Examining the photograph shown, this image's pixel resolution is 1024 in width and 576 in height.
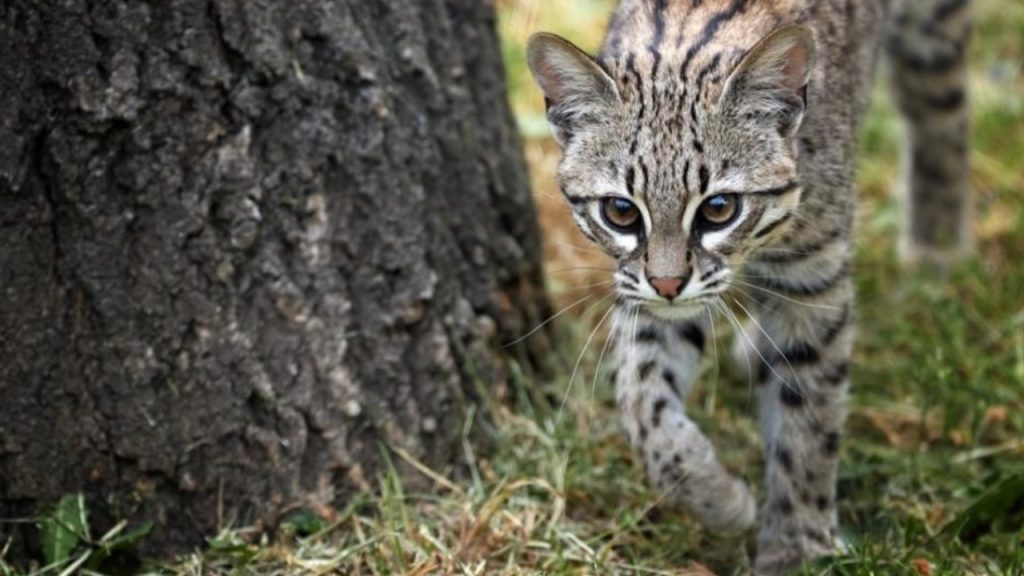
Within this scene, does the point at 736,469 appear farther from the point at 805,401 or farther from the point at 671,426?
the point at 671,426

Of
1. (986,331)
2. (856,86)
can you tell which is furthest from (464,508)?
(986,331)

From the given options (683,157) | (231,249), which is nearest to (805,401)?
(683,157)

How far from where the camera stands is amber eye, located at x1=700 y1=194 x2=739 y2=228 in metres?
3.88

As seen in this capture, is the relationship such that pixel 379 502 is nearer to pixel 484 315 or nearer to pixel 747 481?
pixel 484 315

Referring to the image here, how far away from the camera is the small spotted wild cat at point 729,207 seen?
388cm

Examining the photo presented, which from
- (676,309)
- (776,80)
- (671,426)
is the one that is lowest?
(671,426)

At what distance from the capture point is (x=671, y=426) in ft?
14.6

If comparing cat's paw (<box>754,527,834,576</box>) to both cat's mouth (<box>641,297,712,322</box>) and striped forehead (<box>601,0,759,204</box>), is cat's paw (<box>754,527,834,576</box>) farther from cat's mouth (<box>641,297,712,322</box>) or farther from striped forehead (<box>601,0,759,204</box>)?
striped forehead (<box>601,0,759,204</box>)

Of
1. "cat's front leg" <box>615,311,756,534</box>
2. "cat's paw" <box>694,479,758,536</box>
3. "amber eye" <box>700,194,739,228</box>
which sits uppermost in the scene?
"amber eye" <box>700,194,739,228</box>

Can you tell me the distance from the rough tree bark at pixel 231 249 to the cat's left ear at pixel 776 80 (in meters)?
1.09

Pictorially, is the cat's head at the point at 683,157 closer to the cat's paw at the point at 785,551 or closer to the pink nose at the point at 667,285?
the pink nose at the point at 667,285

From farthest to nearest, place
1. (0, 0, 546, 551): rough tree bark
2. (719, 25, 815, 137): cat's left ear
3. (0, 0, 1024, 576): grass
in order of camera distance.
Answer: (0, 0, 1024, 576): grass < (0, 0, 546, 551): rough tree bark < (719, 25, 815, 137): cat's left ear

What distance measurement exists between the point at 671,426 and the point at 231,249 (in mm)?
1380

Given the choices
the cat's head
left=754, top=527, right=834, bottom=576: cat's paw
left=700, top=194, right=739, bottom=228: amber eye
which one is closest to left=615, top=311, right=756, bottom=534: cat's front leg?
left=754, top=527, right=834, bottom=576: cat's paw
